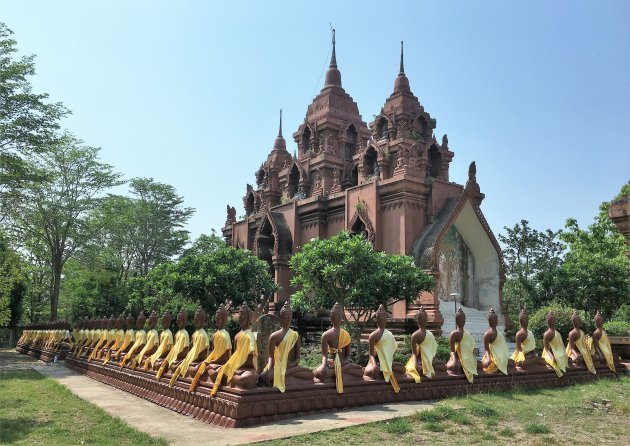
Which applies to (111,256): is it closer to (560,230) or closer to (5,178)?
(5,178)

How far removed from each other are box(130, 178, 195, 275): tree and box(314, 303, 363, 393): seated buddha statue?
39295 mm

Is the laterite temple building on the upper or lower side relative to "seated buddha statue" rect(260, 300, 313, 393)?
upper

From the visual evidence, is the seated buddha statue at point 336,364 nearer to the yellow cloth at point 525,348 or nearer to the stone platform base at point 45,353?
the yellow cloth at point 525,348

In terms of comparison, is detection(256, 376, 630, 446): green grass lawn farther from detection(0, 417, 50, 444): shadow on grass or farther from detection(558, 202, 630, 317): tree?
detection(558, 202, 630, 317): tree

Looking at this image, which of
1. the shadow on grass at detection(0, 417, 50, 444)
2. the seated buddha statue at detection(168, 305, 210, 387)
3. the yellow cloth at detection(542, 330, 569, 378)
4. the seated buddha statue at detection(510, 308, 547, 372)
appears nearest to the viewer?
the shadow on grass at detection(0, 417, 50, 444)

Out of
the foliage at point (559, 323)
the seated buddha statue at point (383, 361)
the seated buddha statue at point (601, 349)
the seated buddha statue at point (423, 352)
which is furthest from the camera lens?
the foliage at point (559, 323)

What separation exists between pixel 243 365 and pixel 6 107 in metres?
19.6

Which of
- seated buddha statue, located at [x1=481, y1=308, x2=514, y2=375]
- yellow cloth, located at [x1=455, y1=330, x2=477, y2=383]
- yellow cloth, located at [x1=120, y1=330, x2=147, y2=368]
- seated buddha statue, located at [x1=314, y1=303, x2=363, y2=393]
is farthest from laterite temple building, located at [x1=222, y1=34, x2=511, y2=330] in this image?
seated buddha statue, located at [x1=314, y1=303, x2=363, y2=393]

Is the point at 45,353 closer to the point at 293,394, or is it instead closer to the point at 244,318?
the point at 244,318

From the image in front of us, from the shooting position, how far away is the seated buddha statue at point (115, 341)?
634 inches

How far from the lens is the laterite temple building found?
2258 centimetres

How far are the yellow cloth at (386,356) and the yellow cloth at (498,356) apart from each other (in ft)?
8.88

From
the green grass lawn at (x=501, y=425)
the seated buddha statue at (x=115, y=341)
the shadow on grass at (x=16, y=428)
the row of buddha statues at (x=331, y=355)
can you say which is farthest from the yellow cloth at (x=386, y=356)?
the seated buddha statue at (x=115, y=341)

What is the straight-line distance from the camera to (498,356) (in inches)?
462
